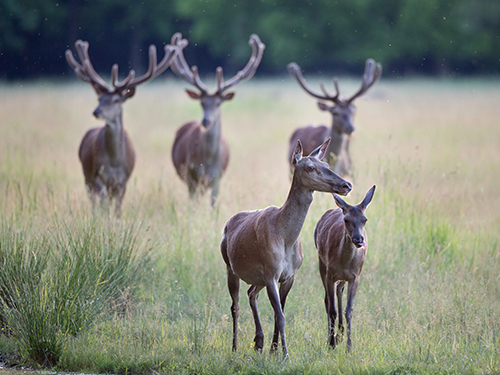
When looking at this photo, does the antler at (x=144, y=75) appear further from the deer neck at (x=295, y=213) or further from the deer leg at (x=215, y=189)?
the deer neck at (x=295, y=213)

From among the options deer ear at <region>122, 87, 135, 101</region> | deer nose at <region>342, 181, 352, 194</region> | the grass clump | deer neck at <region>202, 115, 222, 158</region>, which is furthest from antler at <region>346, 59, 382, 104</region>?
deer nose at <region>342, 181, 352, 194</region>

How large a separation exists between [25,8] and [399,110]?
18.0 m

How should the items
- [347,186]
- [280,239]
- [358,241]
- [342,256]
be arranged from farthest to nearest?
[342,256], [280,239], [358,241], [347,186]

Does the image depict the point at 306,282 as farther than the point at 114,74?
No

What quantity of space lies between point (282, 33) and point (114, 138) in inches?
1064

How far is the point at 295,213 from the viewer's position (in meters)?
4.38

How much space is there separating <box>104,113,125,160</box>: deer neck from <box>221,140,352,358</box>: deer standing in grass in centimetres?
464

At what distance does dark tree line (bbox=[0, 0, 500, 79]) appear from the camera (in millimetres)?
33406

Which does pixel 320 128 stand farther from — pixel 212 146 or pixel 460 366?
pixel 460 366

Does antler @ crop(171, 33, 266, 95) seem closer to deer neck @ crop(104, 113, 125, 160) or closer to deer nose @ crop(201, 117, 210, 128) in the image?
deer nose @ crop(201, 117, 210, 128)

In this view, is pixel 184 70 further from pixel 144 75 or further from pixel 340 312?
pixel 340 312

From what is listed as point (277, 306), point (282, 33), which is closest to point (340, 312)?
point (277, 306)

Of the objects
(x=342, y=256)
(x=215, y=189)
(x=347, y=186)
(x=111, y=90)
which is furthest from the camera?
(x=111, y=90)

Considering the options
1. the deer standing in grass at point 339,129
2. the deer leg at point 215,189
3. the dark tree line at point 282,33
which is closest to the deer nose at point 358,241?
the deer leg at point 215,189
